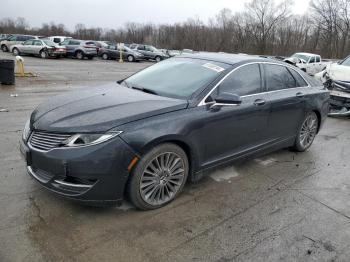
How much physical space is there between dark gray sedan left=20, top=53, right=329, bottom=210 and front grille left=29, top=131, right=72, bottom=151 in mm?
11

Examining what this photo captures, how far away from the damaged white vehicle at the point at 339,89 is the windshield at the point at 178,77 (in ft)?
18.5

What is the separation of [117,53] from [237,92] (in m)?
28.5

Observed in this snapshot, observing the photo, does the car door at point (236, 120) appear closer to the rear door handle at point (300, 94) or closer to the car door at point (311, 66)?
the rear door handle at point (300, 94)

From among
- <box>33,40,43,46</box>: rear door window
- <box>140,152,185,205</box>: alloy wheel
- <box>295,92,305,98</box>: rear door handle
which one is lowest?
<box>140,152,185,205</box>: alloy wheel

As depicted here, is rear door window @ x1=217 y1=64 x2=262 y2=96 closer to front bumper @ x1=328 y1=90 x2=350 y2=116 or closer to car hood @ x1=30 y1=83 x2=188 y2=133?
car hood @ x1=30 y1=83 x2=188 y2=133

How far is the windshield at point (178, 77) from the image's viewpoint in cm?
396

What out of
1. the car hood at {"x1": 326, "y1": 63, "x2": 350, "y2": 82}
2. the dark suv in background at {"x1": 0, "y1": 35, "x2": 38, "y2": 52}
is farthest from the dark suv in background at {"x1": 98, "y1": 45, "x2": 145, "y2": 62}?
the car hood at {"x1": 326, "y1": 63, "x2": 350, "y2": 82}

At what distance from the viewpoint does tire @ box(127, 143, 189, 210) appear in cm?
329

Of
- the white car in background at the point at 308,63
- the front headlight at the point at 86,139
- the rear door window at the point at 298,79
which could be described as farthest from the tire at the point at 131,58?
the front headlight at the point at 86,139

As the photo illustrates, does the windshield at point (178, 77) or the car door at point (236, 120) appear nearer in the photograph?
the car door at point (236, 120)

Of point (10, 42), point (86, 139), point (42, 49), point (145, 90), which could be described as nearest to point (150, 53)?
point (42, 49)

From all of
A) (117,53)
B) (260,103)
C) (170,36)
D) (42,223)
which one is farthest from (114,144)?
(170,36)

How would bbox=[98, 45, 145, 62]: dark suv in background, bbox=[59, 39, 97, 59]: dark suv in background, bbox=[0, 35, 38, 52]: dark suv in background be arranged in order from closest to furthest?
1. bbox=[59, 39, 97, 59]: dark suv in background
2. bbox=[0, 35, 38, 52]: dark suv in background
3. bbox=[98, 45, 145, 62]: dark suv in background

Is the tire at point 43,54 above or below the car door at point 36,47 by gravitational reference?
below
